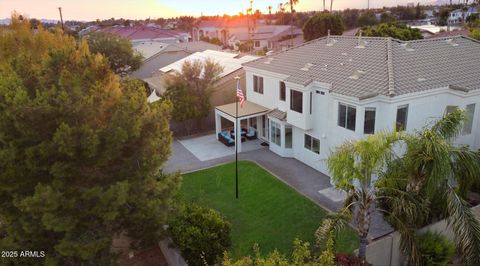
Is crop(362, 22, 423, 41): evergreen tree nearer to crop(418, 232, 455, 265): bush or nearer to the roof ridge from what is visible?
the roof ridge

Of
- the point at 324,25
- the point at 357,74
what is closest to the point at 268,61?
the point at 357,74

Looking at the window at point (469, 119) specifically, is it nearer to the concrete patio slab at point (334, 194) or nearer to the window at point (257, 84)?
the concrete patio slab at point (334, 194)

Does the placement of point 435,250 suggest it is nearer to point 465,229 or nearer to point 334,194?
point 465,229

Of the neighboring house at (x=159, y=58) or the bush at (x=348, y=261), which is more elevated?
the neighboring house at (x=159, y=58)

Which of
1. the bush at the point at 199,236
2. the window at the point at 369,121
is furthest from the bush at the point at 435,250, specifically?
the bush at the point at 199,236

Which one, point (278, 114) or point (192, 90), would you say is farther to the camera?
point (192, 90)
